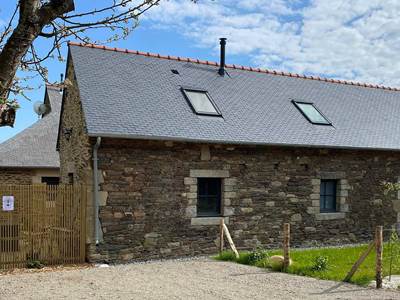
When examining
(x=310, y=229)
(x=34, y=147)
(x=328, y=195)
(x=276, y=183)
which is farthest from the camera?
(x=34, y=147)

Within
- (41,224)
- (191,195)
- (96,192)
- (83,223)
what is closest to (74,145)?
(96,192)

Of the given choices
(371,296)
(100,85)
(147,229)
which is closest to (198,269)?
(147,229)

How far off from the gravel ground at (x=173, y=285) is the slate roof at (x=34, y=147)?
325 inches

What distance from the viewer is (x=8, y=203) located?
30.4 feet

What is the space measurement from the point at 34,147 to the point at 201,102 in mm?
8130

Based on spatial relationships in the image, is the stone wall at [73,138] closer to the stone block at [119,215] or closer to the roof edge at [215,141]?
the roof edge at [215,141]

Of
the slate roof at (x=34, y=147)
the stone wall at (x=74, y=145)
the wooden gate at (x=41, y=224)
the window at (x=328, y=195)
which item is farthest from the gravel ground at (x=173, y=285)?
the slate roof at (x=34, y=147)

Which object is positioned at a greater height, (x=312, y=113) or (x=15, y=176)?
(x=312, y=113)

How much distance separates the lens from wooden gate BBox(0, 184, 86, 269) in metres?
9.33

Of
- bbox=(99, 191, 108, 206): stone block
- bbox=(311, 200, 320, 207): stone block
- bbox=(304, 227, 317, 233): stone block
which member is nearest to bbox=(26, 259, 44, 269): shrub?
bbox=(99, 191, 108, 206): stone block

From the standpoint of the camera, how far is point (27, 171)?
1691 centimetres

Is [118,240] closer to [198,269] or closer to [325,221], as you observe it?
[198,269]

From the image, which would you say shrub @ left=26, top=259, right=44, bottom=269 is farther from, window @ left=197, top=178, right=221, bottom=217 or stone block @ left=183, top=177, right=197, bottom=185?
window @ left=197, top=178, right=221, bottom=217

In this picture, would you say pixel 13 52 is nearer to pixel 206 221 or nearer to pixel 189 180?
pixel 189 180
